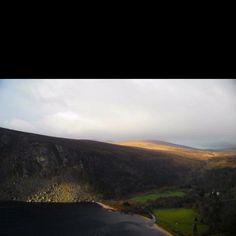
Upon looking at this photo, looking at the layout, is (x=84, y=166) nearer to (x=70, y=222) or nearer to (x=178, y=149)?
(x=178, y=149)

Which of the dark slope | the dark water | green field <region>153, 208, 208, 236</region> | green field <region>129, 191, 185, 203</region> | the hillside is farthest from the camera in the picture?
the hillside

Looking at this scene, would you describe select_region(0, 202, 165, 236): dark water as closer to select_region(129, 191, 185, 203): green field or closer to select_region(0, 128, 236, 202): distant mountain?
select_region(129, 191, 185, 203): green field

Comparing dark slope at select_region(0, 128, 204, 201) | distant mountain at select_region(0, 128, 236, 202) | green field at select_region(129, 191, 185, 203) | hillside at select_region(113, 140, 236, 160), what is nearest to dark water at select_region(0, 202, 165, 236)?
green field at select_region(129, 191, 185, 203)

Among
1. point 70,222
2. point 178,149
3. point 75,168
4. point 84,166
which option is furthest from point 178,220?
point 75,168

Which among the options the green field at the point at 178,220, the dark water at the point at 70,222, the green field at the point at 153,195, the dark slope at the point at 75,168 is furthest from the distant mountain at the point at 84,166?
the green field at the point at 178,220

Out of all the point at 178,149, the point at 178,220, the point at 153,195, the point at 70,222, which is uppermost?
the point at 178,149

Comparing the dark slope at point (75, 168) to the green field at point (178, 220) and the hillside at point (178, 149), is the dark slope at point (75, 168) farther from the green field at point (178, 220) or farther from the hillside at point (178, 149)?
the green field at point (178, 220)
